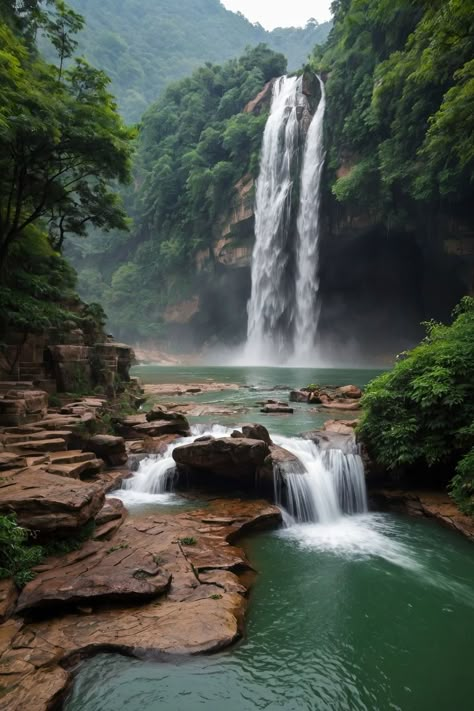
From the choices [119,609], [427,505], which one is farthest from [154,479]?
[427,505]

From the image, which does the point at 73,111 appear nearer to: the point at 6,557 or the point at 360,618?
the point at 6,557

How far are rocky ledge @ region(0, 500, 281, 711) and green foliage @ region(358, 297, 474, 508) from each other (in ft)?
11.7

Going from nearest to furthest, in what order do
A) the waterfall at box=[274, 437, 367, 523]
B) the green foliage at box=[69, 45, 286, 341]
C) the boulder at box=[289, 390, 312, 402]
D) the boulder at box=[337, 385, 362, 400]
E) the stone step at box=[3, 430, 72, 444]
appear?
1. the stone step at box=[3, 430, 72, 444]
2. the waterfall at box=[274, 437, 367, 523]
3. the boulder at box=[337, 385, 362, 400]
4. the boulder at box=[289, 390, 312, 402]
5. the green foliage at box=[69, 45, 286, 341]

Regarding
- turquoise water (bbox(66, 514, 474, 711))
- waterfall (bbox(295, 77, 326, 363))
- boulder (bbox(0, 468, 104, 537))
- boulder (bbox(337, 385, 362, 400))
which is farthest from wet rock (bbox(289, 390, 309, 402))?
A: waterfall (bbox(295, 77, 326, 363))

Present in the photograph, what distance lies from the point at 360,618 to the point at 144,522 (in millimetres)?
3033

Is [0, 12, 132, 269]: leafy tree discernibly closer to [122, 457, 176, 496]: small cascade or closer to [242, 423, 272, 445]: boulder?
[122, 457, 176, 496]: small cascade

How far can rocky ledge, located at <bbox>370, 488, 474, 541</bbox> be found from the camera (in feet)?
20.1

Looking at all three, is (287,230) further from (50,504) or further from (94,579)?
(94,579)

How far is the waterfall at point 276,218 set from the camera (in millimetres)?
33125

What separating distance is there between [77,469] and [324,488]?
4.18 meters

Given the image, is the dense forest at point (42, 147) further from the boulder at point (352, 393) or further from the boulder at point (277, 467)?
the boulder at point (352, 393)

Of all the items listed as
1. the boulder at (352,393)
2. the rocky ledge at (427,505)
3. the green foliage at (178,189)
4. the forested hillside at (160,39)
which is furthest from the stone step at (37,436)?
the forested hillside at (160,39)

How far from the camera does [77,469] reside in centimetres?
629

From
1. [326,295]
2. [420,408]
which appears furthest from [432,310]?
[420,408]
